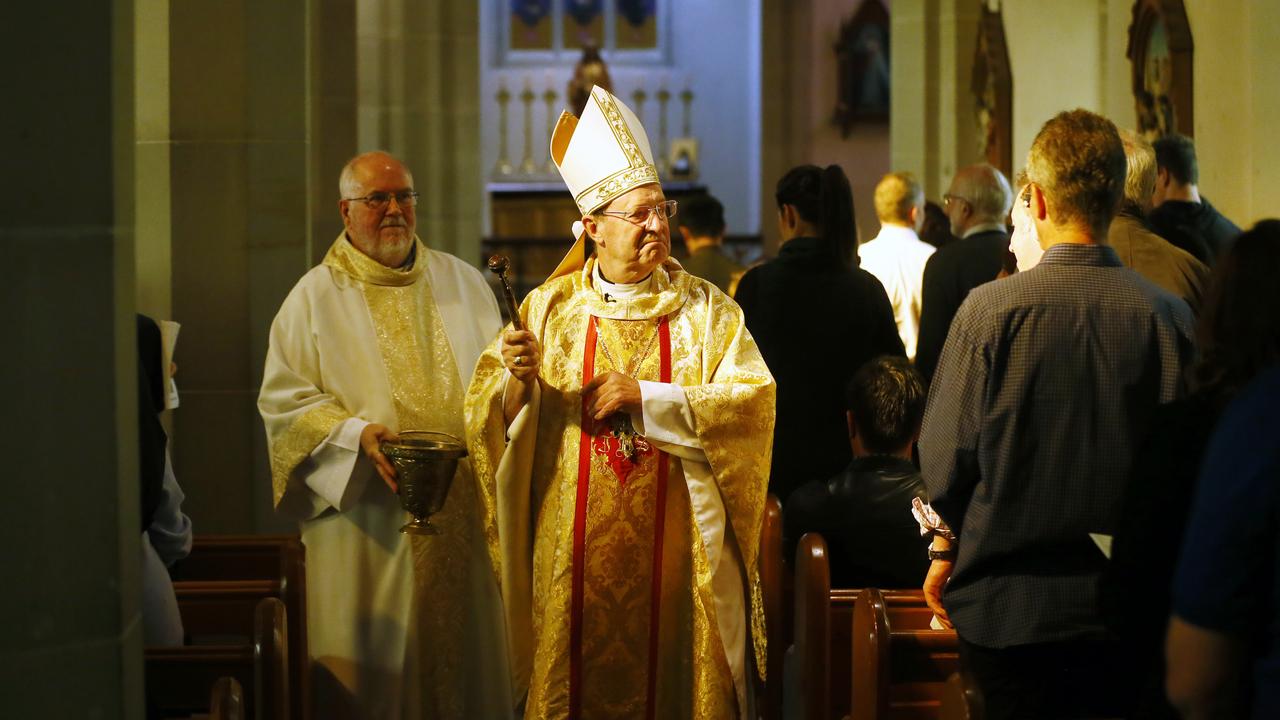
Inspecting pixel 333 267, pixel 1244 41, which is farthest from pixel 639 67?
pixel 333 267

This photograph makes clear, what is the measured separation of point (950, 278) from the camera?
6.41m

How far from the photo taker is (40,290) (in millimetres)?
2811

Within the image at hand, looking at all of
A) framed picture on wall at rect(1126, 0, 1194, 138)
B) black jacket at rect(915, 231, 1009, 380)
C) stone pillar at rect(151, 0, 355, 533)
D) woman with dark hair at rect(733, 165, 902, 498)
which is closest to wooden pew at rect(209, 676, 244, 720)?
woman with dark hair at rect(733, 165, 902, 498)

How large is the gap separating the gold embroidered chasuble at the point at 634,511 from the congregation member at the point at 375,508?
0.52 metres

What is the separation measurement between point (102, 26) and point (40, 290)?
471 millimetres

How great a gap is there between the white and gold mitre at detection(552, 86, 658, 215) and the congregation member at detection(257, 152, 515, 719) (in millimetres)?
584

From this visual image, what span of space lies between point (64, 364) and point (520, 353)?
141 centimetres

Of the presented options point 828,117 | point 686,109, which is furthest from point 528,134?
point 828,117

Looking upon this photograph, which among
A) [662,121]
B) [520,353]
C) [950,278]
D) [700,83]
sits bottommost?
[520,353]

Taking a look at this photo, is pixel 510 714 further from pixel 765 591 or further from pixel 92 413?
pixel 92 413

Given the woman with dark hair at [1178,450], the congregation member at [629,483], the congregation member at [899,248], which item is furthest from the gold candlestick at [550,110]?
the woman with dark hair at [1178,450]

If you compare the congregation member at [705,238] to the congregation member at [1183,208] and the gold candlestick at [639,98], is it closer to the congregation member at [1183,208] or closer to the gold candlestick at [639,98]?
the congregation member at [1183,208]

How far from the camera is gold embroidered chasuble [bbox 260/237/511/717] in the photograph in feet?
16.1

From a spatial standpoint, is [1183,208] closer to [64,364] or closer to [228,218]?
[64,364]
